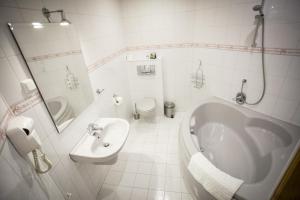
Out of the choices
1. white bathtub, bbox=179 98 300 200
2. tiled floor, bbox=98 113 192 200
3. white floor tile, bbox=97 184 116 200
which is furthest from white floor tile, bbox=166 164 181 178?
white floor tile, bbox=97 184 116 200

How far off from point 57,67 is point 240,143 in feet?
7.54

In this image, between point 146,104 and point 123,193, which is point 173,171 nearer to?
point 123,193

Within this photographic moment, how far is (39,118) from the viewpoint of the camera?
93cm

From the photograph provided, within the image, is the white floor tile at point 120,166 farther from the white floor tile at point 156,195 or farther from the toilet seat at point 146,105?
the toilet seat at point 146,105

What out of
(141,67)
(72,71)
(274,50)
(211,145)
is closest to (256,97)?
(274,50)

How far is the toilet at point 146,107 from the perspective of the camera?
2372 millimetres

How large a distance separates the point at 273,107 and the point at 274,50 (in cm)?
66

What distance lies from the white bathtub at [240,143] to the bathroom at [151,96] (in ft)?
0.04

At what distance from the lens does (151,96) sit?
268cm

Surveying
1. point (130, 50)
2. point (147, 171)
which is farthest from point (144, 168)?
point (130, 50)

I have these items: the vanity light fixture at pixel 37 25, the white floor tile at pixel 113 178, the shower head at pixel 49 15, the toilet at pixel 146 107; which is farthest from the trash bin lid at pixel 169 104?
the vanity light fixture at pixel 37 25

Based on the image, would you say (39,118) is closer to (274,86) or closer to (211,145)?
(211,145)

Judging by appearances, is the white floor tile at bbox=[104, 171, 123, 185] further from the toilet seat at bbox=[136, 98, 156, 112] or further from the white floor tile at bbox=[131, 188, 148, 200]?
the toilet seat at bbox=[136, 98, 156, 112]

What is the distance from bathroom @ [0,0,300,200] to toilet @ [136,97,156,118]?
0.10 feet
